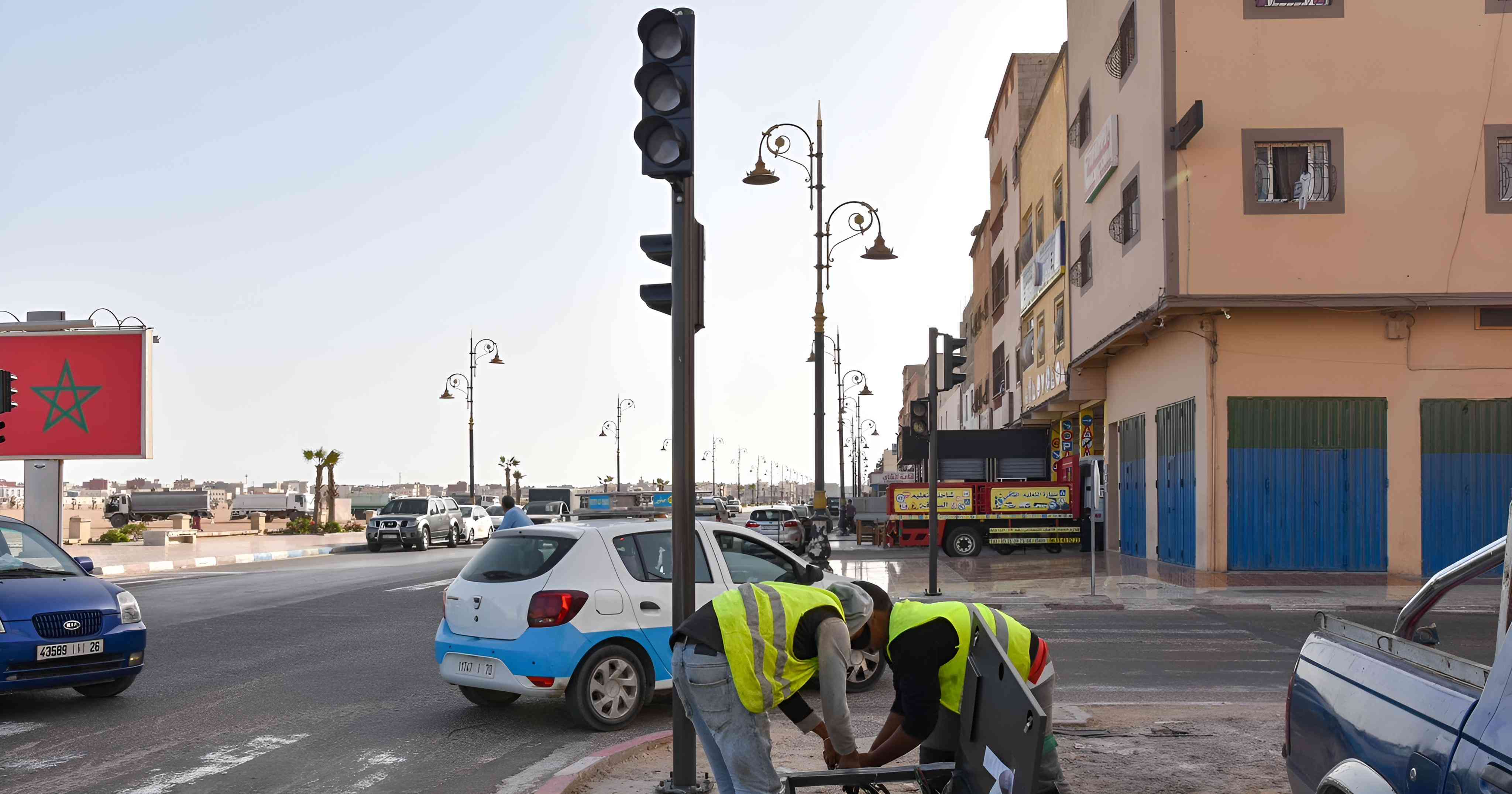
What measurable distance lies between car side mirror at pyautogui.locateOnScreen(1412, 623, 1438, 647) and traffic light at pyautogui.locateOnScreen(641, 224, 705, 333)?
3.71 m

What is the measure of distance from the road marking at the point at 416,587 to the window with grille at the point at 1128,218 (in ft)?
49.2

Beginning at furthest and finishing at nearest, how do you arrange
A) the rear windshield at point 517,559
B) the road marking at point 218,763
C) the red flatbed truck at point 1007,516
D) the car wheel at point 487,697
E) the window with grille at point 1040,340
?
the window with grille at point 1040,340, the red flatbed truck at point 1007,516, the car wheel at point 487,697, the rear windshield at point 517,559, the road marking at point 218,763

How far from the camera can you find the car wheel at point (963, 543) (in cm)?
3300

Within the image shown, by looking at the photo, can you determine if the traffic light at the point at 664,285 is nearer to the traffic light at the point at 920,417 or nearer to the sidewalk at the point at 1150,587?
the sidewalk at the point at 1150,587

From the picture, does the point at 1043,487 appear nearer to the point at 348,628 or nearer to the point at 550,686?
the point at 348,628

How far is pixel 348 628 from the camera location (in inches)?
617

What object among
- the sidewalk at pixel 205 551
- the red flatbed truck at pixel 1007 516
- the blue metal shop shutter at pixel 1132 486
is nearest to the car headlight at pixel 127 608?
the sidewalk at pixel 205 551

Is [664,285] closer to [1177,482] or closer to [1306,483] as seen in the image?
[1306,483]

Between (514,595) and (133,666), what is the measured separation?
3.55 metres

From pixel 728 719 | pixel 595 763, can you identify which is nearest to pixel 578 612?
pixel 595 763

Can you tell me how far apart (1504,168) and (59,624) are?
23492 millimetres

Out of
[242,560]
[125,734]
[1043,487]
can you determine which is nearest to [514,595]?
[125,734]

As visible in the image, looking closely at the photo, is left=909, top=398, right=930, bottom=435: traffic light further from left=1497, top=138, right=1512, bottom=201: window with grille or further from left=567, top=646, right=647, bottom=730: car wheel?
left=1497, top=138, right=1512, bottom=201: window with grille

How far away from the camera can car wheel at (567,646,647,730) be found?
8.79 m
